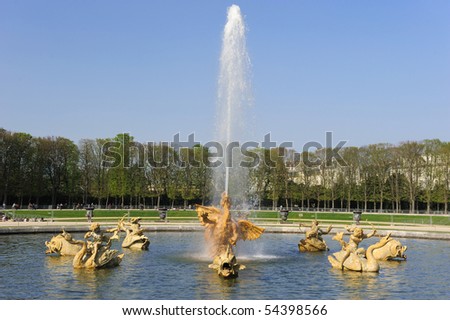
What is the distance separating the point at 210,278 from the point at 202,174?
188 feet

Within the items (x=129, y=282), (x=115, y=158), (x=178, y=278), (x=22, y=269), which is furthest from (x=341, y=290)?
(x=115, y=158)

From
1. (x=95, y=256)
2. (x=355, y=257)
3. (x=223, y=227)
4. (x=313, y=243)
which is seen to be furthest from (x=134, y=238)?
(x=355, y=257)

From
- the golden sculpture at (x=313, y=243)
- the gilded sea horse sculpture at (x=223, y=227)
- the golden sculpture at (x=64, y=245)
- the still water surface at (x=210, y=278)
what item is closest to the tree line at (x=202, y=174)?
the golden sculpture at (x=313, y=243)

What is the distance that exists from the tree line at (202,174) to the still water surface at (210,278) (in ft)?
155

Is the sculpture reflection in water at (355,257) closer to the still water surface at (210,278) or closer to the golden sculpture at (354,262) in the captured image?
the golden sculpture at (354,262)

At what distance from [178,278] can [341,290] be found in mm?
5442

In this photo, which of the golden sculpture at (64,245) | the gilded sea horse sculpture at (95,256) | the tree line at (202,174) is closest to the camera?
the gilded sea horse sculpture at (95,256)

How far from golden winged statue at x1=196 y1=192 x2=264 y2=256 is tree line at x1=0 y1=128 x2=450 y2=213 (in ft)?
162

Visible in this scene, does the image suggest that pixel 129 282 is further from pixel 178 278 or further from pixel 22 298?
pixel 22 298

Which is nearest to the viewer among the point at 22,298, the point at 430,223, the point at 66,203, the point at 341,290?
the point at 22,298

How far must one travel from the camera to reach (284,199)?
81.6m

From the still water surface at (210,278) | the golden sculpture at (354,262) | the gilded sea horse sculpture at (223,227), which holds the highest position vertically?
the gilded sea horse sculpture at (223,227)

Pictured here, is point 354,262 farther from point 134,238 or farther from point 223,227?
point 134,238

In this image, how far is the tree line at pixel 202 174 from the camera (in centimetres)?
7162
